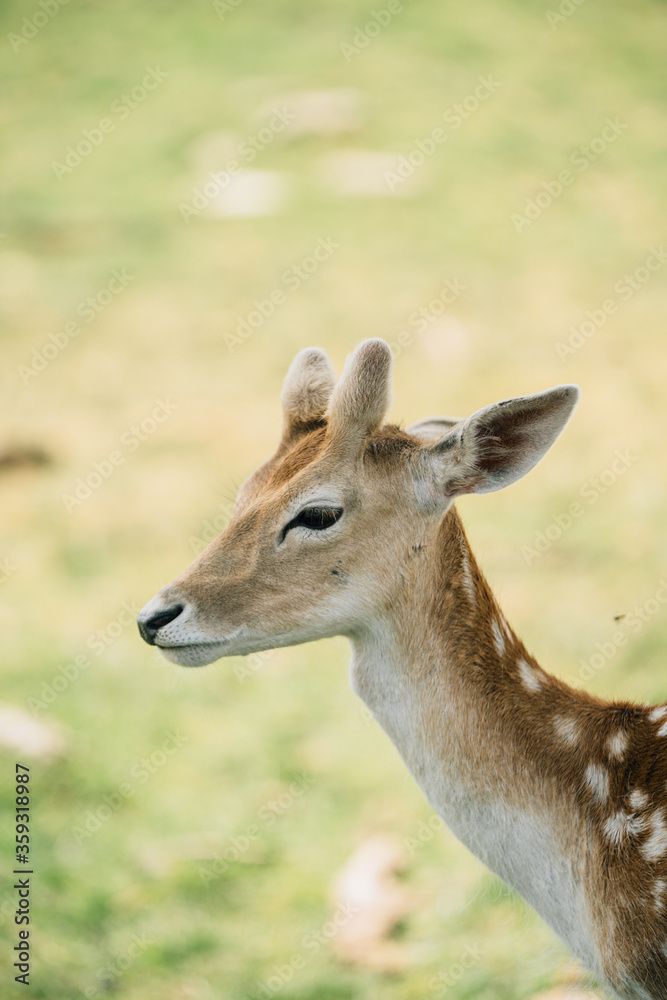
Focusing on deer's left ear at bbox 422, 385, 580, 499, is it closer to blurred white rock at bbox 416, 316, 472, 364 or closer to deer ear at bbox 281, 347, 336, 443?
deer ear at bbox 281, 347, 336, 443

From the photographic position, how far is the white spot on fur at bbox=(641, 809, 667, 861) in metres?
2.94

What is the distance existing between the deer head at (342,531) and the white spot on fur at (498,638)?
0.35 metres

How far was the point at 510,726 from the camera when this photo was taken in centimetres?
321

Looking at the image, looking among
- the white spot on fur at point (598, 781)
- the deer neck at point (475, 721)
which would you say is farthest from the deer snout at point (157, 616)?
the white spot on fur at point (598, 781)

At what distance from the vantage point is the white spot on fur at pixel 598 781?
10.2 feet

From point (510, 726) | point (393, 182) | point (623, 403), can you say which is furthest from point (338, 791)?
point (393, 182)

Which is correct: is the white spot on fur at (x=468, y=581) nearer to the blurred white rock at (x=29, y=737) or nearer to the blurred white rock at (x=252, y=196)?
the blurred white rock at (x=29, y=737)

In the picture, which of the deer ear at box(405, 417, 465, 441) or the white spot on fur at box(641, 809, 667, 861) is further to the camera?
the deer ear at box(405, 417, 465, 441)

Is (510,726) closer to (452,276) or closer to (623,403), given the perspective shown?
(623,403)

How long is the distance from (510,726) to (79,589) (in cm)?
497

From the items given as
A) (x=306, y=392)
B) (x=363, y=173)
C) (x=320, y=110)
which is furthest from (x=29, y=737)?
(x=320, y=110)

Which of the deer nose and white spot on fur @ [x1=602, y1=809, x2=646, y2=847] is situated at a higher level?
the deer nose

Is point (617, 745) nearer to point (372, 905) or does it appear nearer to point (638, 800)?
point (638, 800)

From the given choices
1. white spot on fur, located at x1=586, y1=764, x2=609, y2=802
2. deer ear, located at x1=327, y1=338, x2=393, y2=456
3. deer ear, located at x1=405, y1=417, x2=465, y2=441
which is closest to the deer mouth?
deer ear, located at x1=327, y1=338, x2=393, y2=456
